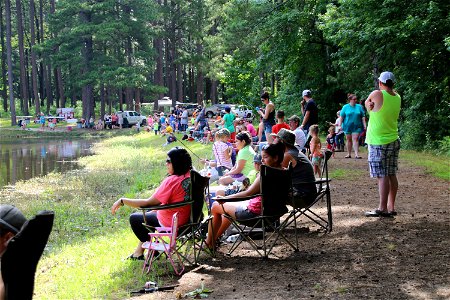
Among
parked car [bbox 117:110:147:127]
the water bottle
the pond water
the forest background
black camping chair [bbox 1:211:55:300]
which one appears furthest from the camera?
parked car [bbox 117:110:147:127]

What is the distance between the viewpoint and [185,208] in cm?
657

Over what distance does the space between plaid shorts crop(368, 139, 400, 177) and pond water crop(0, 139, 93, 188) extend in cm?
1518

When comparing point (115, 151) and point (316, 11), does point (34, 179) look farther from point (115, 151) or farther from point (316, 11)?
point (316, 11)

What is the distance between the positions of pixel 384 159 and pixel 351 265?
7.46 feet

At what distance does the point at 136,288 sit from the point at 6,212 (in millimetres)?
2920

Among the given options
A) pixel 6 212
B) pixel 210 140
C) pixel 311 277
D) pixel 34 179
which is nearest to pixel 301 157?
pixel 311 277

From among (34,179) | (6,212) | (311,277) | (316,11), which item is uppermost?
(316,11)

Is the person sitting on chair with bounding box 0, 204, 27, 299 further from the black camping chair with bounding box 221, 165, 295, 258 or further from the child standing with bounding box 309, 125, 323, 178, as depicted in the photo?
the child standing with bounding box 309, 125, 323, 178

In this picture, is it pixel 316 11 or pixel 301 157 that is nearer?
pixel 301 157

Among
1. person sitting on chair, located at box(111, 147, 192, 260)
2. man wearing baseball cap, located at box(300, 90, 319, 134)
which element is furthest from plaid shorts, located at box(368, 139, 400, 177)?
man wearing baseball cap, located at box(300, 90, 319, 134)

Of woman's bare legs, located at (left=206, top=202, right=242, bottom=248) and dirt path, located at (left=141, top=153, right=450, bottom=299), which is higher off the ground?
woman's bare legs, located at (left=206, top=202, right=242, bottom=248)

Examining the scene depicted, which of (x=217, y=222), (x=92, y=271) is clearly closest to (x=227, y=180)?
(x=217, y=222)

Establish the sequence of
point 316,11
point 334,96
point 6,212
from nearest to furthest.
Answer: point 6,212 → point 316,11 → point 334,96

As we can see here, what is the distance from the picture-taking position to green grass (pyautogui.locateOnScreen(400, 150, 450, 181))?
13.0 metres
